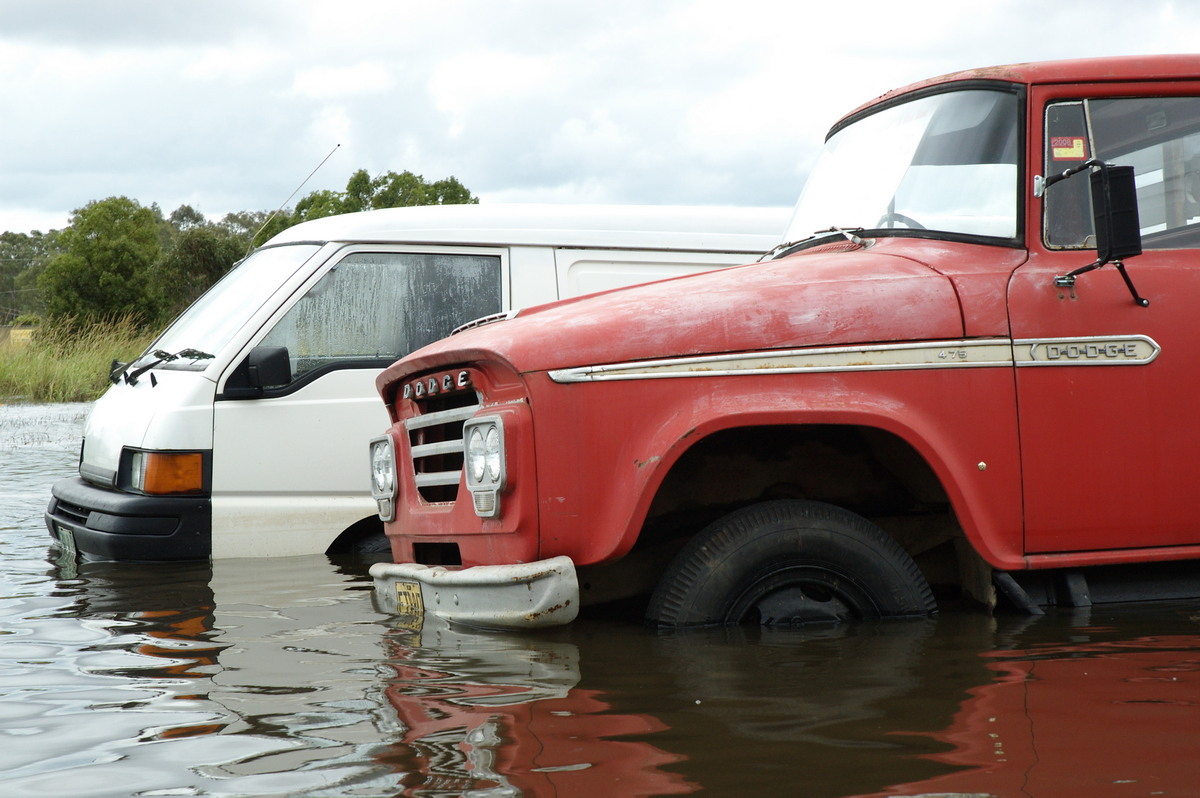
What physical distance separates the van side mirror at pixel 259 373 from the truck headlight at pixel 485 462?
2.57m

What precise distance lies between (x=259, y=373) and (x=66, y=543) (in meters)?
1.56

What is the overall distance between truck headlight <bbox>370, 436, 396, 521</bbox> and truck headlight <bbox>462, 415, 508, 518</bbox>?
0.77 m

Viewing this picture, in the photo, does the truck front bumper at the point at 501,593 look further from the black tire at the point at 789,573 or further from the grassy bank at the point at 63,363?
the grassy bank at the point at 63,363

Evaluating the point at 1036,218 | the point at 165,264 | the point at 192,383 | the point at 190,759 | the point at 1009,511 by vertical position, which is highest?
the point at 165,264

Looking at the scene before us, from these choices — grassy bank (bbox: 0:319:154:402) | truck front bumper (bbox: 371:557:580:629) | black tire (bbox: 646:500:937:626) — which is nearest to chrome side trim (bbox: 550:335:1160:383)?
black tire (bbox: 646:500:937:626)

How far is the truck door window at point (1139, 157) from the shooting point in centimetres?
412

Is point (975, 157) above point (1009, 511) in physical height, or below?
above

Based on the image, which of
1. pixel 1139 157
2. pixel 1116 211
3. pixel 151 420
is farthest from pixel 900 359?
pixel 151 420

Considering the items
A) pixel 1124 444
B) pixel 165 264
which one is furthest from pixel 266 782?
pixel 165 264

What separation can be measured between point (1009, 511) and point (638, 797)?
1836 millimetres

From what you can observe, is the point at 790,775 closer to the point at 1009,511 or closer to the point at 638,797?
the point at 638,797

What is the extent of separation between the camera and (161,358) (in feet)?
22.5

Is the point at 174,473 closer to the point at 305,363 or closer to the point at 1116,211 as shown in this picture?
the point at 305,363

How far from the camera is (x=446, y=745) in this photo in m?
3.03
